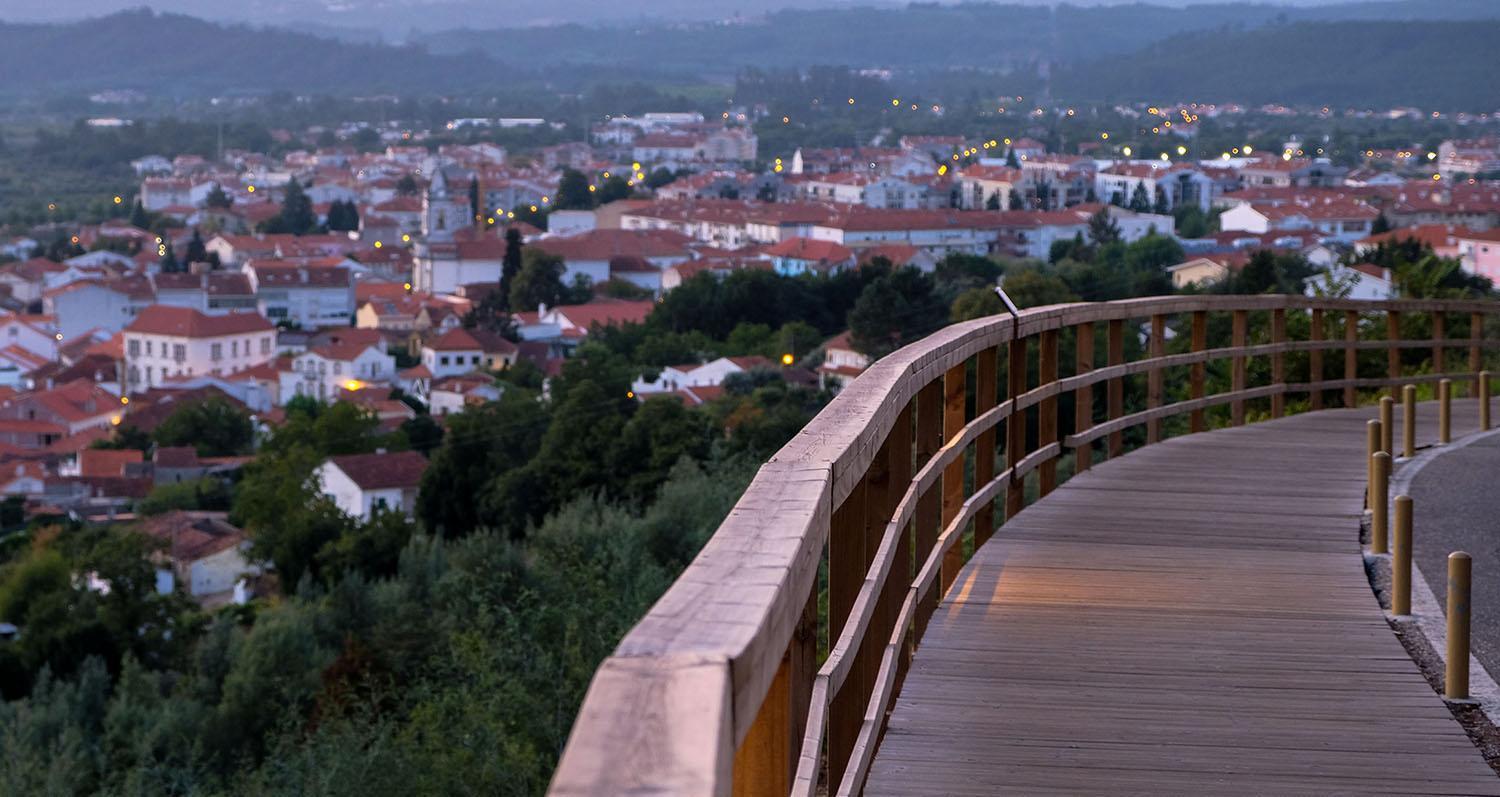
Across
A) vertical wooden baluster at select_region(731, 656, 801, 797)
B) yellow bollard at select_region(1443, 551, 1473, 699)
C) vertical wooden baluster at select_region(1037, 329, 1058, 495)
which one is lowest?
yellow bollard at select_region(1443, 551, 1473, 699)

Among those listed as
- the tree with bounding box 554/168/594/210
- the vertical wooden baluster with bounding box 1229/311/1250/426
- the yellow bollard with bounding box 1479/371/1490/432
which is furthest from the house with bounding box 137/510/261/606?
the tree with bounding box 554/168/594/210

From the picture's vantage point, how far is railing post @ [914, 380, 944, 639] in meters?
4.54

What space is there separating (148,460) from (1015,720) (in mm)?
53663

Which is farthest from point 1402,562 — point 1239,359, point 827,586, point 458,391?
point 458,391

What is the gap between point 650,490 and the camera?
29797 mm

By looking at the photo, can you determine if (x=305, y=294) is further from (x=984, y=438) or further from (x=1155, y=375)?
(x=984, y=438)

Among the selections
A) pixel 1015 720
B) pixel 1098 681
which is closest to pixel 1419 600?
pixel 1098 681

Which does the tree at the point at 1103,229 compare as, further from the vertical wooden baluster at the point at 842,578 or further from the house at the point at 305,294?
the vertical wooden baluster at the point at 842,578

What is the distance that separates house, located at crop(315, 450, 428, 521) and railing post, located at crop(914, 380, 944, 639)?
126 ft

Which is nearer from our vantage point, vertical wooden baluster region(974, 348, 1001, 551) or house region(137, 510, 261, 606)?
vertical wooden baluster region(974, 348, 1001, 551)

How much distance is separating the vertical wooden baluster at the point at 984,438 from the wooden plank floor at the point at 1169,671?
3.3 inches

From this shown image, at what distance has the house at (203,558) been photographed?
35062 millimetres

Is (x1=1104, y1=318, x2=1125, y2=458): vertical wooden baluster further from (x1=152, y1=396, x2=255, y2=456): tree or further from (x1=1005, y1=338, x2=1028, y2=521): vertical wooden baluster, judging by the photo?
(x1=152, y1=396, x2=255, y2=456): tree

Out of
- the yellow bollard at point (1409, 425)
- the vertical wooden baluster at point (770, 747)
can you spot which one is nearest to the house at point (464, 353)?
the yellow bollard at point (1409, 425)
